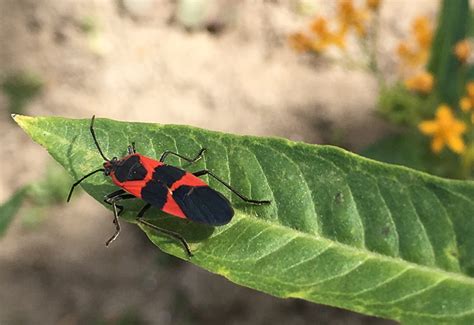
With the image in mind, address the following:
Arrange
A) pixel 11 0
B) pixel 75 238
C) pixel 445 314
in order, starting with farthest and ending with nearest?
pixel 11 0, pixel 75 238, pixel 445 314

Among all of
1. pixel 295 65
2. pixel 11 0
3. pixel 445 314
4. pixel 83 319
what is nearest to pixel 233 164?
pixel 445 314

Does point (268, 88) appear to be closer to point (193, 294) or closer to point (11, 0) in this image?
point (193, 294)

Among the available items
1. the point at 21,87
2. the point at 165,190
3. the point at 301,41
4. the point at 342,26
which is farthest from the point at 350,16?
the point at 21,87

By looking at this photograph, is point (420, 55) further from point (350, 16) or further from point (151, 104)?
point (151, 104)

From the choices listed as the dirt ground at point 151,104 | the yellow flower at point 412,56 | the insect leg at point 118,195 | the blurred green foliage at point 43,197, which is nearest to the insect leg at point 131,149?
the insect leg at point 118,195

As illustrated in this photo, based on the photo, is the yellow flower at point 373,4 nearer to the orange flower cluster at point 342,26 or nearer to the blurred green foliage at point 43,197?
the orange flower cluster at point 342,26

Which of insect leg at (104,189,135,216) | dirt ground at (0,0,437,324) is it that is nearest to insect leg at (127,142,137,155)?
insect leg at (104,189,135,216)
